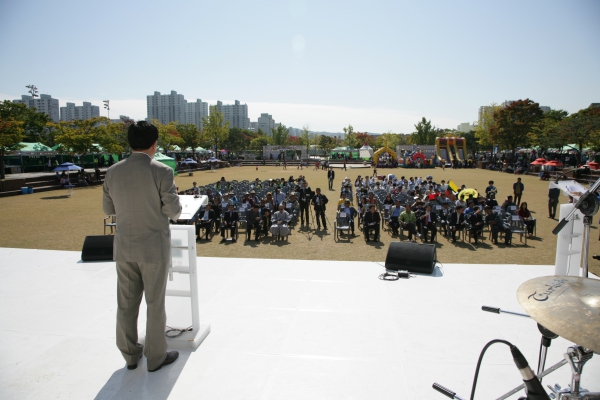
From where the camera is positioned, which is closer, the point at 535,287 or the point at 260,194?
the point at 535,287

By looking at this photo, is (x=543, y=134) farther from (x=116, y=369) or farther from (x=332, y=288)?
(x=116, y=369)

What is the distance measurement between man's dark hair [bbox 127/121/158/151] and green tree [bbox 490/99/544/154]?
5555cm

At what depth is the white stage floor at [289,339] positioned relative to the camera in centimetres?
318

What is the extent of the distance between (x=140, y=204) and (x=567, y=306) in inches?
122

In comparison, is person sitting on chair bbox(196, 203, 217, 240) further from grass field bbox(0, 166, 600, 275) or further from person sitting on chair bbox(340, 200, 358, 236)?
person sitting on chair bbox(340, 200, 358, 236)

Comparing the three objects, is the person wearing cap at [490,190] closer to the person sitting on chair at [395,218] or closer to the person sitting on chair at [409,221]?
the person sitting on chair at [395,218]

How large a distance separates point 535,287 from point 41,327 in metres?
5.07

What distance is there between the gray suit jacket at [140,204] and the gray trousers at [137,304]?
14 cm

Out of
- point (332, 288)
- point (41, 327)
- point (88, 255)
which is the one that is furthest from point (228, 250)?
point (41, 327)

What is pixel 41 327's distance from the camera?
4270mm

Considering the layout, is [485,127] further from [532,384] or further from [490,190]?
[532,384]

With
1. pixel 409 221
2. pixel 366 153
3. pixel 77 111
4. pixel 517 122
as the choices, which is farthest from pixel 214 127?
pixel 77 111

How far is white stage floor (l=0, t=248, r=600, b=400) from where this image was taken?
3.18 meters

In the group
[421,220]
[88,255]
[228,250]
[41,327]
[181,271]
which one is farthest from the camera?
[421,220]
